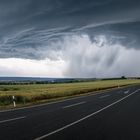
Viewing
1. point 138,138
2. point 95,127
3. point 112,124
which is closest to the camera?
point 138,138

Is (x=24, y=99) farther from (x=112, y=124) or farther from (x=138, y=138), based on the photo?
(x=138, y=138)

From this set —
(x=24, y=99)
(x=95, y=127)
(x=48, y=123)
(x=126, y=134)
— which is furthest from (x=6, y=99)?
(x=126, y=134)

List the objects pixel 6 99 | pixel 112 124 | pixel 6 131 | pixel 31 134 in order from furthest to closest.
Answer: pixel 6 99 → pixel 112 124 → pixel 6 131 → pixel 31 134

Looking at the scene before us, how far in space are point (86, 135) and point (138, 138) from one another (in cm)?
174

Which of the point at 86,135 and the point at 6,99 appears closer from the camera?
the point at 86,135

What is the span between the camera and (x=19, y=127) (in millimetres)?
12547

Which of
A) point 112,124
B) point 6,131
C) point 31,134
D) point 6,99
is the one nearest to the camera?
point 31,134

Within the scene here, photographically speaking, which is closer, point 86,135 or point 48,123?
point 86,135

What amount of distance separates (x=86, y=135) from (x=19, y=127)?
3.17 m

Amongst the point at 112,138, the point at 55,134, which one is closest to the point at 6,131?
the point at 55,134

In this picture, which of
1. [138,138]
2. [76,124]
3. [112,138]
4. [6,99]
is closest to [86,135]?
[112,138]

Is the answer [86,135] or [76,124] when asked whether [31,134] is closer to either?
[86,135]

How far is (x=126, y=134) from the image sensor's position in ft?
35.8

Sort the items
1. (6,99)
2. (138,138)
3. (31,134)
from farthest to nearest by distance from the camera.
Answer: (6,99) < (31,134) < (138,138)
